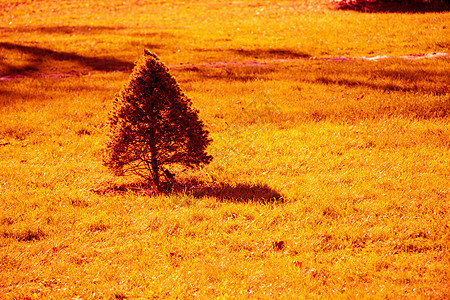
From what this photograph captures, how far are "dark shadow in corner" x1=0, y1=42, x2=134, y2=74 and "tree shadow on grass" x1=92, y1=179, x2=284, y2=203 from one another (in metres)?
8.11

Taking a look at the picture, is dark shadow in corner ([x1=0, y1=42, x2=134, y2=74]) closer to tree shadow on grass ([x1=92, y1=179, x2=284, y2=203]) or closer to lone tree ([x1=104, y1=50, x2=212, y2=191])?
tree shadow on grass ([x1=92, y1=179, x2=284, y2=203])

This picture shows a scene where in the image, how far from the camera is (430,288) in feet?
12.6

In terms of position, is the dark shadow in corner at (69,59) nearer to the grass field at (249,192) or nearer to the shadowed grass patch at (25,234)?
the grass field at (249,192)

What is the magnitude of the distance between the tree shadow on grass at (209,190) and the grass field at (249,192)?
30 mm

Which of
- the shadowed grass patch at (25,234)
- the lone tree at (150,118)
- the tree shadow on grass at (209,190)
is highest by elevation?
the lone tree at (150,118)

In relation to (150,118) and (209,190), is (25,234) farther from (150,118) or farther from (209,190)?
(209,190)

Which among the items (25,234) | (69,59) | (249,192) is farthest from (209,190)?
(69,59)

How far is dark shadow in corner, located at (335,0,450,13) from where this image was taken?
2059 cm

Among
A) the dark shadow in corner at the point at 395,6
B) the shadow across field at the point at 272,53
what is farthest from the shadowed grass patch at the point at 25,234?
the dark shadow in corner at the point at 395,6

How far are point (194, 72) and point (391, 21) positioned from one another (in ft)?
34.5

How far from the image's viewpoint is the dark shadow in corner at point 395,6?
20.6 meters

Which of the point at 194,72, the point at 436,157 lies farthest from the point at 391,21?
the point at 436,157

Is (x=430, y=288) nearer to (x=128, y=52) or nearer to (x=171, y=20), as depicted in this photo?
(x=128, y=52)

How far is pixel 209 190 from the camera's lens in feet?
19.6
